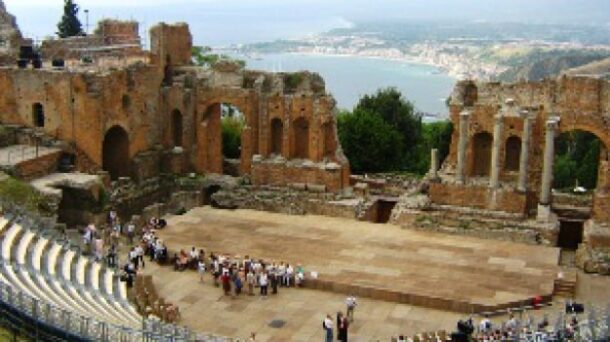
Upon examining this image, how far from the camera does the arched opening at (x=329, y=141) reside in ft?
141

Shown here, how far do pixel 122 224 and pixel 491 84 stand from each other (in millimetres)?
18289

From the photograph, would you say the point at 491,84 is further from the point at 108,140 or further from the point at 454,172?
the point at 108,140

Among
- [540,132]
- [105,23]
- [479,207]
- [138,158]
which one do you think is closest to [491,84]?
[540,132]

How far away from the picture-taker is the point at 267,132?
144 feet

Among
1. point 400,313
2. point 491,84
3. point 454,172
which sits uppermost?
point 491,84

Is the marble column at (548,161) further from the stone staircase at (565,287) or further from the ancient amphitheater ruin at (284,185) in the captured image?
the stone staircase at (565,287)

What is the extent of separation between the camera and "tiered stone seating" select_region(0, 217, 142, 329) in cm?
2334

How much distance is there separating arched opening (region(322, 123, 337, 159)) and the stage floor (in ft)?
13.8

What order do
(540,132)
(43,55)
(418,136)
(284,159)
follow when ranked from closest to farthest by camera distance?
(540,132)
(284,159)
(43,55)
(418,136)

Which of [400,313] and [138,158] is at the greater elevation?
[138,158]

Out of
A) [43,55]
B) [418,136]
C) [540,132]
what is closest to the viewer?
[540,132]

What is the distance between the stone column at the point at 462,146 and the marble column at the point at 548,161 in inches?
141

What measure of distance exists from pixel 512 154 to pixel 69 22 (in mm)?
36895

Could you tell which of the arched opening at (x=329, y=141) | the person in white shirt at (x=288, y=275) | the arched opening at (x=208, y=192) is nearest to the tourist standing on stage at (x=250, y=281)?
the person in white shirt at (x=288, y=275)
